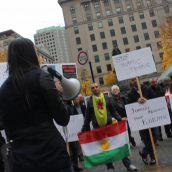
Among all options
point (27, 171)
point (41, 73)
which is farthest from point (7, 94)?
point (27, 171)

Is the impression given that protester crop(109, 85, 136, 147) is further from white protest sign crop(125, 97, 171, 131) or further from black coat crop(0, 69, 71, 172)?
black coat crop(0, 69, 71, 172)

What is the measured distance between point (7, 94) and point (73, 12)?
67.7 meters

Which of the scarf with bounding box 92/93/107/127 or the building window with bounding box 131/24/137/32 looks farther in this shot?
the building window with bounding box 131/24/137/32

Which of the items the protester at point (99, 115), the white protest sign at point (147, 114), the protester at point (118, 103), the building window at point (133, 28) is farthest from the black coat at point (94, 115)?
the building window at point (133, 28)

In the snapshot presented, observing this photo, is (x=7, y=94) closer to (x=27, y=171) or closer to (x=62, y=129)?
(x=27, y=171)

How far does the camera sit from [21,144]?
1732mm

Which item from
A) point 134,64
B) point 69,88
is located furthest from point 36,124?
point 134,64

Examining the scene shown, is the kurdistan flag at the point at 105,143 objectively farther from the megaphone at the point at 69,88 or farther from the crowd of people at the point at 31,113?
the crowd of people at the point at 31,113

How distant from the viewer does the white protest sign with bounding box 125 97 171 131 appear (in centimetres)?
523

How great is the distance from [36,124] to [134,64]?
4.04 metres

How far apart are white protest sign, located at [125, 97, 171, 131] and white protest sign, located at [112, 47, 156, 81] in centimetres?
67

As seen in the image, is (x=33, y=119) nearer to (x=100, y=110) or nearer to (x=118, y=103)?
(x=100, y=110)

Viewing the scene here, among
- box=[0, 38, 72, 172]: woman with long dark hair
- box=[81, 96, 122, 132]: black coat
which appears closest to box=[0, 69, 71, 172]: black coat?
box=[0, 38, 72, 172]: woman with long dark hair

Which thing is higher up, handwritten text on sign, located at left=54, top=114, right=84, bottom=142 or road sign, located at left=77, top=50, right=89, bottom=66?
road sign, located at left=77, top=50, right=89, bottom=66
